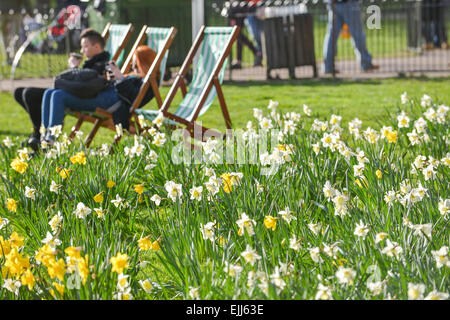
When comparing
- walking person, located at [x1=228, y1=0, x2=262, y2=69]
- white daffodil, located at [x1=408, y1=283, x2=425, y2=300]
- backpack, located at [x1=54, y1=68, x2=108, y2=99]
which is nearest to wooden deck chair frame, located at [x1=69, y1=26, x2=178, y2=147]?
backpack, located at [x1=54, y1=68, x2=108, y2=99]

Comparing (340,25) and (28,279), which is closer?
(28,279)

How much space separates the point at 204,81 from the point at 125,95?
2.12 feet

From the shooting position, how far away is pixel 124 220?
4.37 m

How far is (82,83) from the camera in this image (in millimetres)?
6316

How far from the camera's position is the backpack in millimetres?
6316

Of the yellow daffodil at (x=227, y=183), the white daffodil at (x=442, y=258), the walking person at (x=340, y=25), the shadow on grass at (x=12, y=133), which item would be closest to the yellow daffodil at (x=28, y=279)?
the yellow daffodil at (x=227, y=183)

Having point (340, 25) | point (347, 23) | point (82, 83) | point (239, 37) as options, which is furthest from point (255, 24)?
point (82, 83)

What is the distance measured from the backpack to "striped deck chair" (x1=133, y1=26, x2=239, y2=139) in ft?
1.29

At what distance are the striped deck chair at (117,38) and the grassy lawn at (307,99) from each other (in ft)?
2.45

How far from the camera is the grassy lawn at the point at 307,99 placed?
26.5ft

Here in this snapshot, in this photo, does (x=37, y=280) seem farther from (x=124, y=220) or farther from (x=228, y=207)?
(x=124, y=220)

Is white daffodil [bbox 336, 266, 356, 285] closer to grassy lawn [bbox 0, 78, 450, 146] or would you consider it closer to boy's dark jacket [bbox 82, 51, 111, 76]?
boy's dark jacket [bbox 82, 51, 111, 76]

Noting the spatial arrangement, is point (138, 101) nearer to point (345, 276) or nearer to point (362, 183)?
point (362, 183)

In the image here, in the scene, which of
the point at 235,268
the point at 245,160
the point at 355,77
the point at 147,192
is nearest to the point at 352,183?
the point at 245,160
